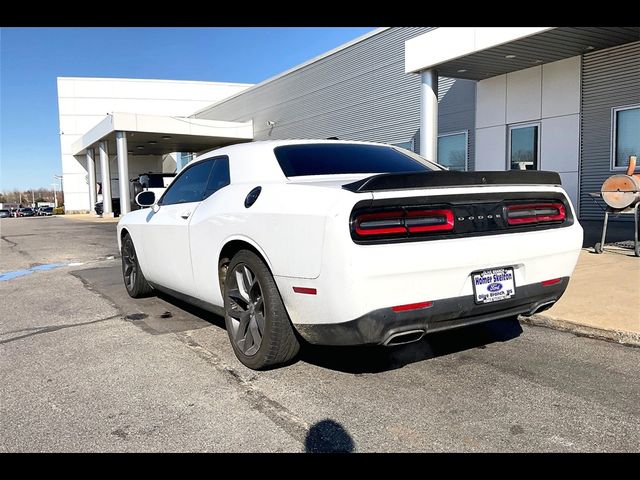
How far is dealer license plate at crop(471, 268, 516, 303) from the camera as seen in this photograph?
10.1 feet

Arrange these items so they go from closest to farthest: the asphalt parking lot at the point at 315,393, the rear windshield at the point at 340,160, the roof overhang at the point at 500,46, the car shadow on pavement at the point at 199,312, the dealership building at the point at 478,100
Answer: the asphalt parking lot at the point at 315,393
the rear windshield at the point at 340,160
the car shadow on pavement at the point at 199,312
the roof overhang at the point at 500,46
the dealership building at the point at 478,100

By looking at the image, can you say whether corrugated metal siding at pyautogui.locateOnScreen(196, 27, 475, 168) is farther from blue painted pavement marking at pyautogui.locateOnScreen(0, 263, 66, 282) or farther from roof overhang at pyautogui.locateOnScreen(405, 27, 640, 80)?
blue painted pavement marking at pyautogui.locateOnScreen(0, 263, 66, 282)

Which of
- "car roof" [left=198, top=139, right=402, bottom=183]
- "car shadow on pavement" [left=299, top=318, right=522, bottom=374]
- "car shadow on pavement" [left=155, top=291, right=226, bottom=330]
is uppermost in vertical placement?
"car roof" [left=198, top=139, right=402, bottom=183]

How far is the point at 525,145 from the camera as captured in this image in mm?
14094

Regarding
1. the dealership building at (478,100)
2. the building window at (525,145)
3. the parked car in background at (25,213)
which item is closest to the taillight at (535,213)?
the dealership building at (478,100)

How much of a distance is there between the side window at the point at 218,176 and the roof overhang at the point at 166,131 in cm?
2544

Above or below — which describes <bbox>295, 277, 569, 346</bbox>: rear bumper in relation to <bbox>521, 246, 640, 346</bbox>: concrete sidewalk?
above

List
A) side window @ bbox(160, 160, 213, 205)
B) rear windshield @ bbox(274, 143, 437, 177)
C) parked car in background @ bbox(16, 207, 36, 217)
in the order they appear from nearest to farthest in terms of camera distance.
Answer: rear windshield @ bbox(274, 143, 437, 177) < side window @ bbox(160, 160, 213, 205) < parked car in background @ bbox(16, 207, 36, 217)

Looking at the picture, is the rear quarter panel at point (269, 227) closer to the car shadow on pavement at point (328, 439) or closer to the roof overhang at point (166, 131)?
the car shadow on pavement at point (328, 439)

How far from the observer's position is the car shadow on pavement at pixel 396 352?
366 centimetres

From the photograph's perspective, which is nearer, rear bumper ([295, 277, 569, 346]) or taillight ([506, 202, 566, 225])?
rear bumper ([295, 277, 569, 346])

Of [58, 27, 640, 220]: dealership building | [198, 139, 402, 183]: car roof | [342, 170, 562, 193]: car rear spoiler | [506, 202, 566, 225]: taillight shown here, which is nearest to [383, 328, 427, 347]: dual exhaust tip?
[342, 170, 562, 193]: car rear spoiler
